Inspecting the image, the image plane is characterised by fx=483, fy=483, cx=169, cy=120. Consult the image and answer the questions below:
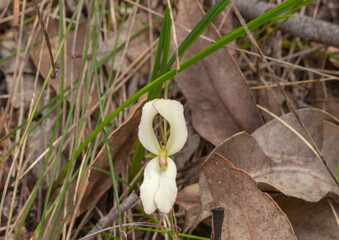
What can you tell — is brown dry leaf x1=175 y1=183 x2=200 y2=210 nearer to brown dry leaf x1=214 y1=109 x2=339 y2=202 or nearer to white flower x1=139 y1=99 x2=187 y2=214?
brown dry leaf x1=214 y1=109 x2=339 y2=202

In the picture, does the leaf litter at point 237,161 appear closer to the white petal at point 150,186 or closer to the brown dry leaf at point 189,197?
the brown dry leaf at point 189,197

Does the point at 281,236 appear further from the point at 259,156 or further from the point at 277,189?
the point at 259,156

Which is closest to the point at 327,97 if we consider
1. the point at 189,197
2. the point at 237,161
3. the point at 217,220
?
the point at 237,161

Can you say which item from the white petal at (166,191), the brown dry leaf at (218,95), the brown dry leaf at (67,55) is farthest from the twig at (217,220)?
the brown dry leaf at (67,55)

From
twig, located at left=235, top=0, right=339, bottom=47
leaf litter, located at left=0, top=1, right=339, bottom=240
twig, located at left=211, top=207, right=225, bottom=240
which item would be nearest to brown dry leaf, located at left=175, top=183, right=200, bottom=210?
leaf litter, located at left=0, top=1, right=339, bottom=240

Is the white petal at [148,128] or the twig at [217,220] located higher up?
the white petal at [148,128]

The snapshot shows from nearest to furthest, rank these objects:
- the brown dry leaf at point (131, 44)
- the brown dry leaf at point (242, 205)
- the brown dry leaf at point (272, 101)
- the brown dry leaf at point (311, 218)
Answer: the brown dry leaf at point (242, 205), the brown dry leaf at point (311, 218), the brown dry leaf at point (272, 101), the brown dry leaf at point (131, 44)
